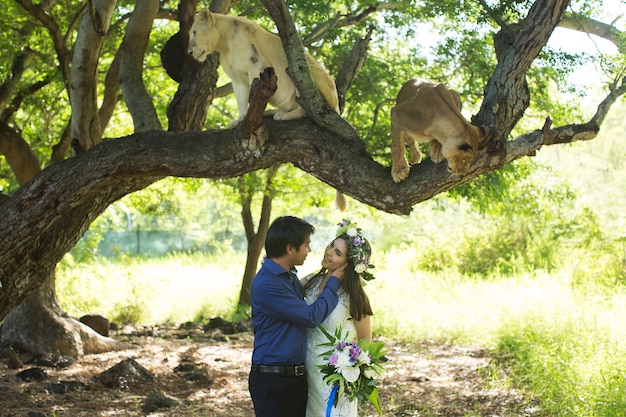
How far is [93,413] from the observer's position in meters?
6.66

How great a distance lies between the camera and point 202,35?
18.2 ft

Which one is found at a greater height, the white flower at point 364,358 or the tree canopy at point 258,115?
the tree canopy at point 258,115

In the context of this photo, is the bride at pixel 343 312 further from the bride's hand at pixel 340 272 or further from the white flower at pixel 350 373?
the white flower at pixel 350 373

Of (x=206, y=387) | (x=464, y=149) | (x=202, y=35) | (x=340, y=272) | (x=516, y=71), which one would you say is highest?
(x=202, y=35)

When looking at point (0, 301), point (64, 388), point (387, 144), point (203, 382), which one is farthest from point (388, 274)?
point (0, 301)

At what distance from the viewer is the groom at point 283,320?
12.9 feet

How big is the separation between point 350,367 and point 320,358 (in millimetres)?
370

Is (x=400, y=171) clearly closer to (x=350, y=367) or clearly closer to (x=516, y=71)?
(x=516, y=71)

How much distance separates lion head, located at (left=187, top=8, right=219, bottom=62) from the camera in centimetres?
551

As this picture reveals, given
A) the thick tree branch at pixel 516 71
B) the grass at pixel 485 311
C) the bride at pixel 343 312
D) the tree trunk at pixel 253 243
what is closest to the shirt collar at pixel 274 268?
the bride at pixel 343 312

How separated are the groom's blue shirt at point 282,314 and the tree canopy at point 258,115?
1.25 m

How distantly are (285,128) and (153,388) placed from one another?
12.4ft

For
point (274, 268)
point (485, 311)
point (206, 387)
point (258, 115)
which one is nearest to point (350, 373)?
point (274, 268)

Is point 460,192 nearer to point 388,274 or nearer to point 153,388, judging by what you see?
point 153,388
